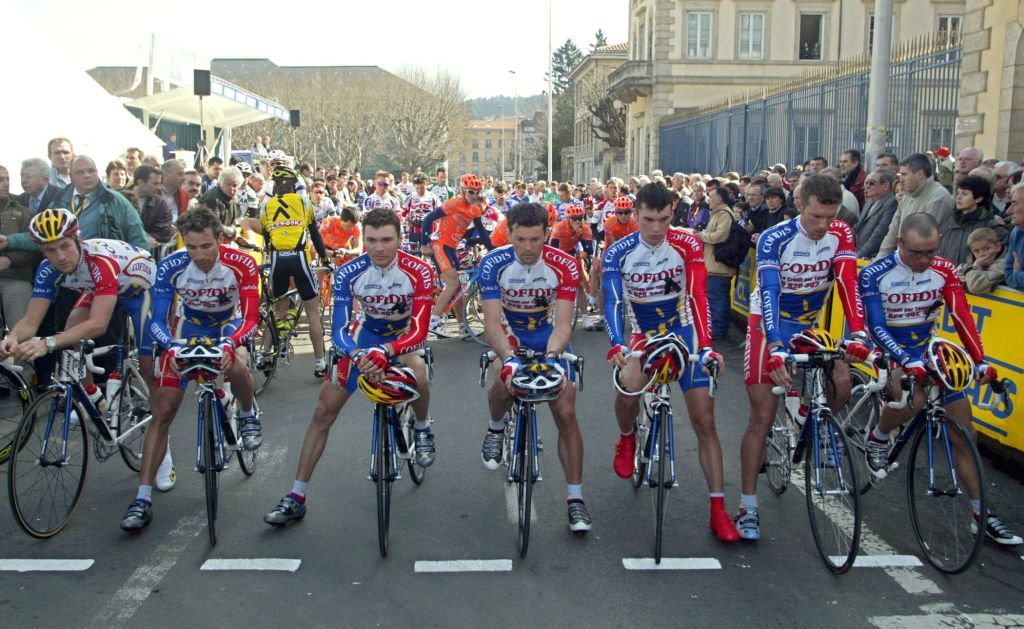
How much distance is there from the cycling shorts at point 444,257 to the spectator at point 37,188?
4703mm

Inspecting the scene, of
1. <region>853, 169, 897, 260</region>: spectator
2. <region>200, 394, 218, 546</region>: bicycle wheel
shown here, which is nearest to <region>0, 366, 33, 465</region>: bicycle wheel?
<region>200, 394, 218, 546</region>: bicycle wheel

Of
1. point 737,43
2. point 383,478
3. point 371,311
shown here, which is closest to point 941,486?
point 383,478

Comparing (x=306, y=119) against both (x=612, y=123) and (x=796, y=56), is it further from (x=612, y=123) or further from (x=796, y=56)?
(x=796, y=56)

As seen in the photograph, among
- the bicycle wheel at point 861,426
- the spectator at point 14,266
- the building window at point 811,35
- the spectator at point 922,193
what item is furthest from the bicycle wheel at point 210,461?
the building window at point 811,35

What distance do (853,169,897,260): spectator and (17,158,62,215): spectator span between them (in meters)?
8.51

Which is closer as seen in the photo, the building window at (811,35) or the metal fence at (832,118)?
the metal fence at (832,118)

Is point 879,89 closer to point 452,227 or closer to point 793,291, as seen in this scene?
point 452,227

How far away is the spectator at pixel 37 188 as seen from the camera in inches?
374

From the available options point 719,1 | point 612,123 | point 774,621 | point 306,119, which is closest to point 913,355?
point 774,621

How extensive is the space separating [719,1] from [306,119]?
37740mm

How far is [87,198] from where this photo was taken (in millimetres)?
8453

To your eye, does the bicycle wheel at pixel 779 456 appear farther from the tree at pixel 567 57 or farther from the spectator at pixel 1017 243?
the tree at pixel 567 57

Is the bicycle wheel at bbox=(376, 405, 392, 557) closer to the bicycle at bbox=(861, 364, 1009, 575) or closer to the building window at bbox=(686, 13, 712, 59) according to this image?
the bicycle at bbox=(861, 364, 1009, 575)

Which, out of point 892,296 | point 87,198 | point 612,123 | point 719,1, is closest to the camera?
point 892,296
